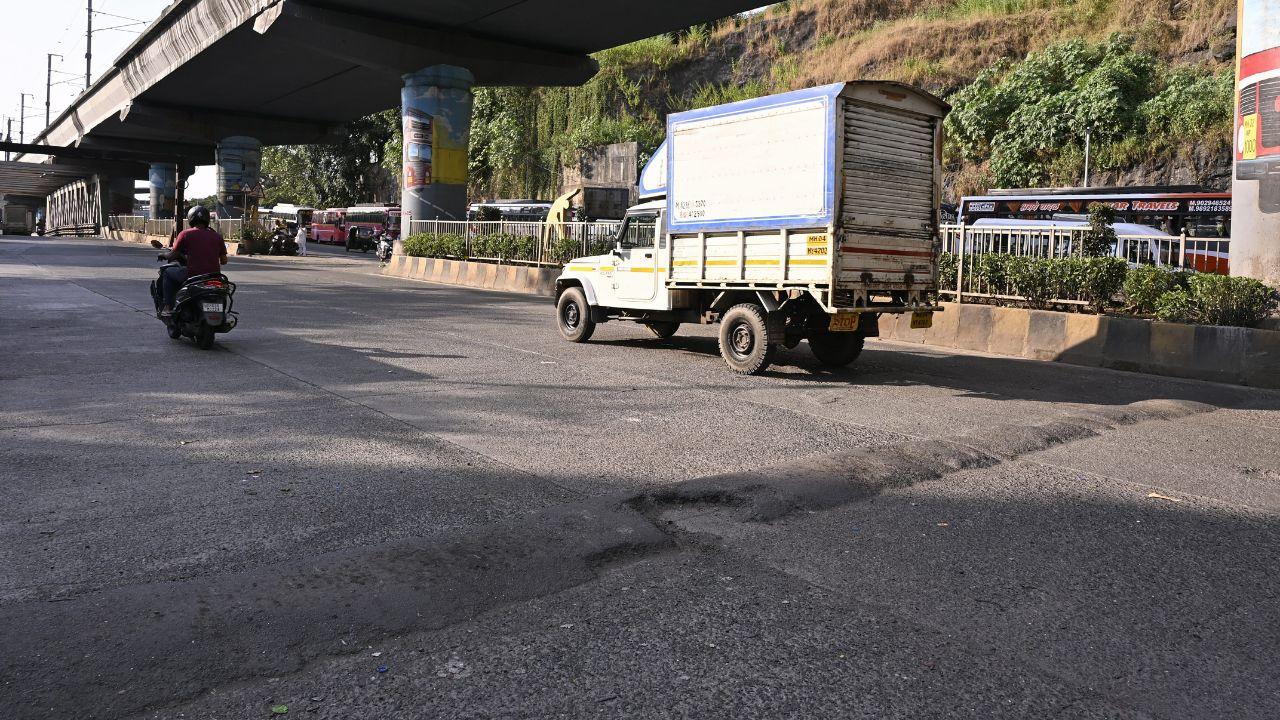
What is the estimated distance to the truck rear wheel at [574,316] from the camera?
12914 millimetres

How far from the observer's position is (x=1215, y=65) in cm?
3198

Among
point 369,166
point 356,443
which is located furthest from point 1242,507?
point 369,166

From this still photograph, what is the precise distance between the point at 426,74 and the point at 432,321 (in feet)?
54.2

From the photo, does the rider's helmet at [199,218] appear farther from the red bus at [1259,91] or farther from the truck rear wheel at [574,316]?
the red bus at [1259,91]

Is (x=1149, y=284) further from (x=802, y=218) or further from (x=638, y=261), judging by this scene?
(x=638, y=261)

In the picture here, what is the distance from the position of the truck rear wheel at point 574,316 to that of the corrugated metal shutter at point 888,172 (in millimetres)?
4115

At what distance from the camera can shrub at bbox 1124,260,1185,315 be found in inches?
480

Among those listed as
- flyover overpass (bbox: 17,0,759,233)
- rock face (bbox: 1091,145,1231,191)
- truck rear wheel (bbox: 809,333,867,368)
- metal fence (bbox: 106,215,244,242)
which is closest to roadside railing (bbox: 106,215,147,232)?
metal fence (bbox: 106,215,244,242)

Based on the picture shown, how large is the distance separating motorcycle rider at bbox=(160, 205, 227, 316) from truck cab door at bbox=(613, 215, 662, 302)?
477cm

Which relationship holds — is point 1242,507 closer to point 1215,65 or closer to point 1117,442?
point 1117,442

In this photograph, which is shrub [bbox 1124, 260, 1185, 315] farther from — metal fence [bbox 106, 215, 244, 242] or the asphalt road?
metal fence [bbox 106, 215, 244, 242]

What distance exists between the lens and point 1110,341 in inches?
475

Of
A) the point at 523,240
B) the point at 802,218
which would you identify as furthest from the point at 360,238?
the point at 802,218

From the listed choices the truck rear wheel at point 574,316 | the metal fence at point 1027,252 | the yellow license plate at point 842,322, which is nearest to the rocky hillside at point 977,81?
the metal fence at point 1027,252
